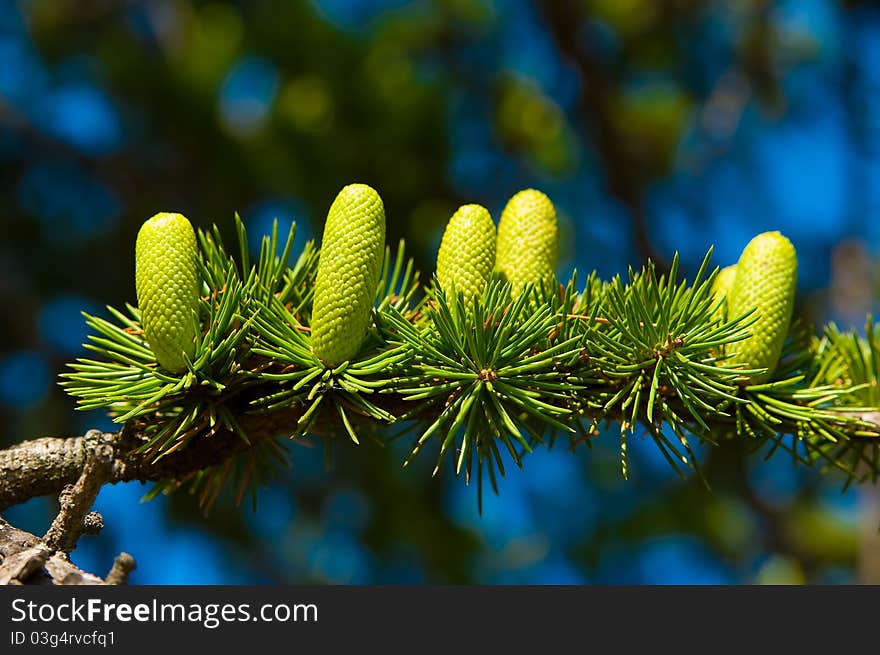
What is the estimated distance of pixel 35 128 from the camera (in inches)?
81.4

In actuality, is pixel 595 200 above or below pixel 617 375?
above

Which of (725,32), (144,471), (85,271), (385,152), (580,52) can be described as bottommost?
(144,471)

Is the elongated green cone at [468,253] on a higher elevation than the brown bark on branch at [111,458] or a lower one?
higher

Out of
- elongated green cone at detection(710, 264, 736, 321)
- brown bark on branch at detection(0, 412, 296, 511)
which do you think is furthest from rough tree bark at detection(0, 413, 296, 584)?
elongated green cone at detection(710, 264, 736, 321)

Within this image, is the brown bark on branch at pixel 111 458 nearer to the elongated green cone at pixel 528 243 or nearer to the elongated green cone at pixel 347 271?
the elongated green cone at pixel 347 271

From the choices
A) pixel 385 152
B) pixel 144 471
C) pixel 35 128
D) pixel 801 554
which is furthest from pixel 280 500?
pixel 144 471

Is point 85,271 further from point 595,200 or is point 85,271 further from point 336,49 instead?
point 595,200

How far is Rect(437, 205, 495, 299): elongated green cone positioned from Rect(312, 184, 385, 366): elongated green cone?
0.17 feet

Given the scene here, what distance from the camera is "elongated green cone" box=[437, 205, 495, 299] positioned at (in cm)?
49

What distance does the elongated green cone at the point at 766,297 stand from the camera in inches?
19.2

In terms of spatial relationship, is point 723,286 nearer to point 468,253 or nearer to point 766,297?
point 766,297

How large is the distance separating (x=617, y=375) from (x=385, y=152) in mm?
1573

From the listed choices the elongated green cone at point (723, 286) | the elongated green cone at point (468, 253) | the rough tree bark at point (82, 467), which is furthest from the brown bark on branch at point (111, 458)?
the elongated green cone at point (723, 286)

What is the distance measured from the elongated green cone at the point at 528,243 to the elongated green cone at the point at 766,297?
11 cm
